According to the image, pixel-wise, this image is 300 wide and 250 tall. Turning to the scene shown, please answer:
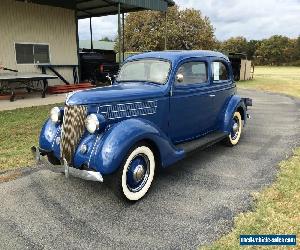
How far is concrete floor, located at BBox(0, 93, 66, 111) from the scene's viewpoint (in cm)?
1108

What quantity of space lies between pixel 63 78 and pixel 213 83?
37.6 feet

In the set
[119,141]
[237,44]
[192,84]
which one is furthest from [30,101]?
[237,44]

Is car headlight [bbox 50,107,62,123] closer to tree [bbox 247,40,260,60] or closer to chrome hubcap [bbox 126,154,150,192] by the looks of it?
chrome hubcap [bbox 126,154,150,192]

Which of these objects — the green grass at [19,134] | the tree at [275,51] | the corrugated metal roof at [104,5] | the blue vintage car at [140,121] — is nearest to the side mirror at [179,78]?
the blue vintage car at [140,121]

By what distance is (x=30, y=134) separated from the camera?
756 cm

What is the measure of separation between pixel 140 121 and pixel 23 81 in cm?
1054

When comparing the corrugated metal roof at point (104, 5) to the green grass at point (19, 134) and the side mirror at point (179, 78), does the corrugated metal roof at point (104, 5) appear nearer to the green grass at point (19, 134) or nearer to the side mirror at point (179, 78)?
the green grass at point (19, 134)

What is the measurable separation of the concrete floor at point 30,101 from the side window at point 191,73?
23.9ft

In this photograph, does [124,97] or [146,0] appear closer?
[124,97]

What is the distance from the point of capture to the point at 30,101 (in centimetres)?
1219

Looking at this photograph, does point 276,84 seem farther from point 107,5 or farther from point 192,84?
point 192,84

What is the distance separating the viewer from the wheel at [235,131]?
676cm

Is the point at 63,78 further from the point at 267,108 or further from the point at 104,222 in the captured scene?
the point at 104,222

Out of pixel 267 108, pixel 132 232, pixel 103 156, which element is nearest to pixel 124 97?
pixel 103 156
